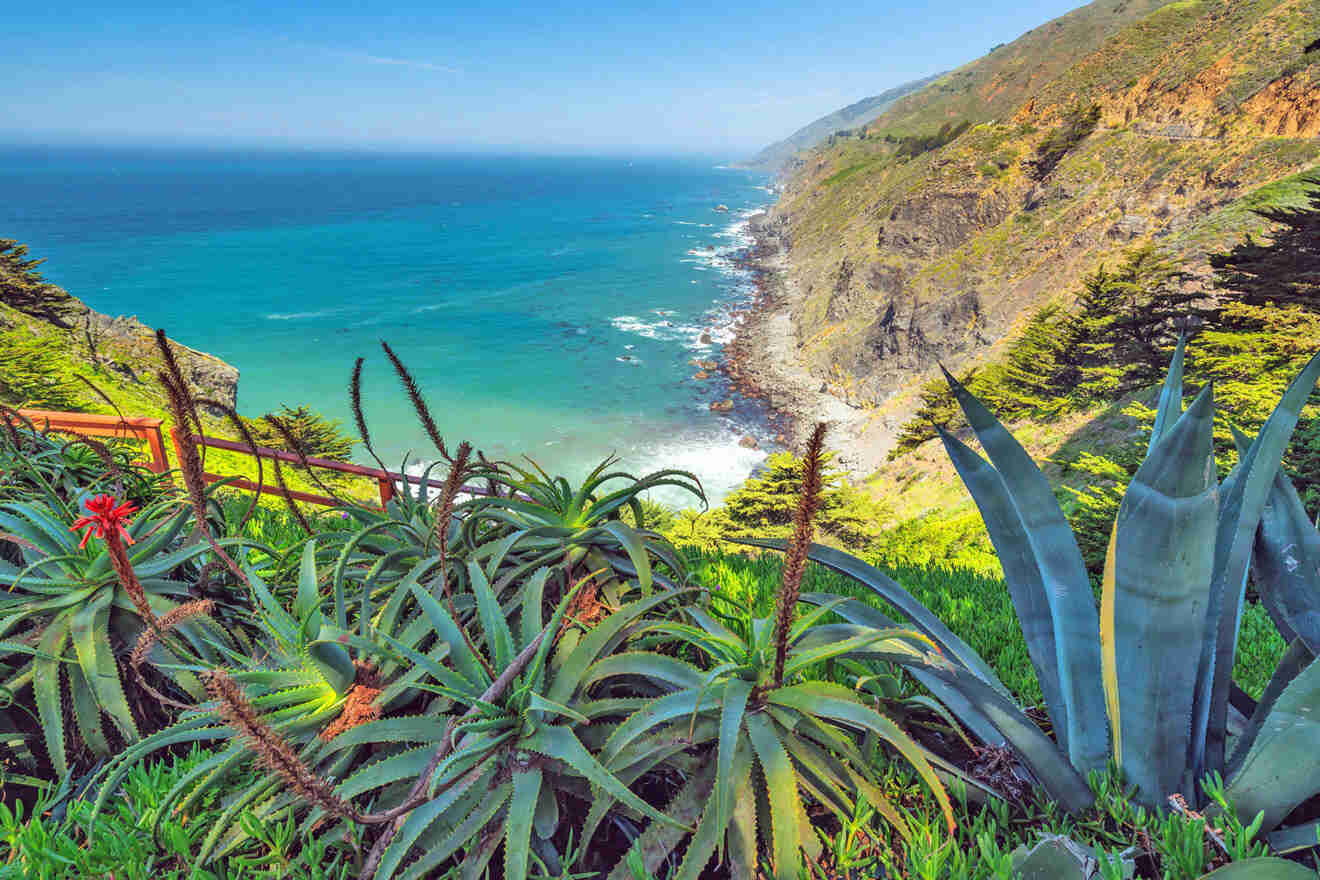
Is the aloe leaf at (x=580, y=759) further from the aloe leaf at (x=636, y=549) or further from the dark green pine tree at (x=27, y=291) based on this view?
the dark green pine tree at (x=27, y=291)

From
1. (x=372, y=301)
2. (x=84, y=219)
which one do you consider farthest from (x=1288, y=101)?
(x=84, y=219)

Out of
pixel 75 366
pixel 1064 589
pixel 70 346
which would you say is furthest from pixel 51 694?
pixel 70 346

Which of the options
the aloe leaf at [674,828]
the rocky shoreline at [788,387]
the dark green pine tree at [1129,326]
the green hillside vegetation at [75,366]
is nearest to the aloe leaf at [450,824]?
the aloe leaf at [674,828]

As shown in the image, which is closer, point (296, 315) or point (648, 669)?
point (648, 669)

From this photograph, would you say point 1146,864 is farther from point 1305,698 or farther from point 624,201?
point 624,201

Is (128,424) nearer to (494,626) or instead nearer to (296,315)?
(494,626)

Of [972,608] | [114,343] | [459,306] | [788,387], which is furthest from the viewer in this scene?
[459,306]
